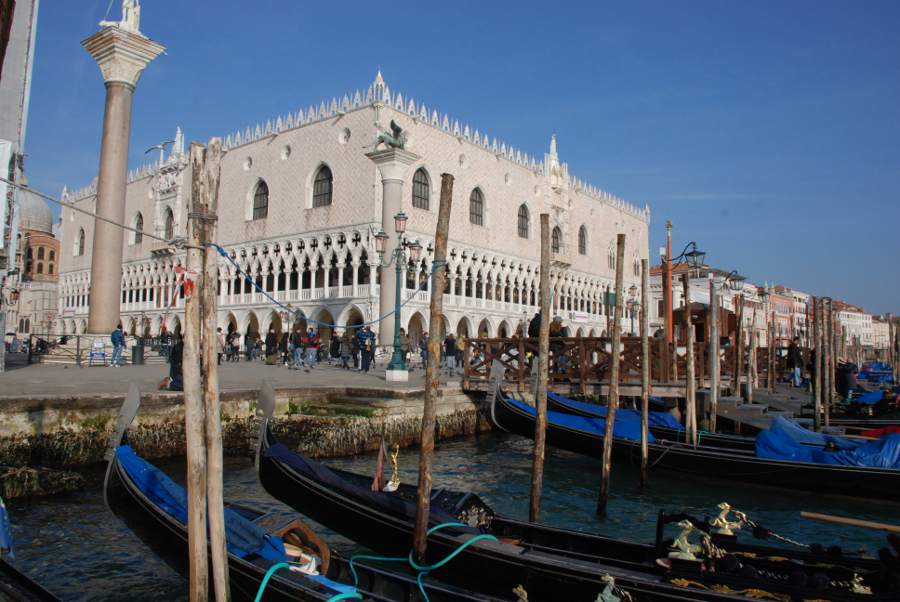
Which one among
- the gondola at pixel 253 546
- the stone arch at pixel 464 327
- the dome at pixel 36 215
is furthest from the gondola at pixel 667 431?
the dome at pixel 36 215

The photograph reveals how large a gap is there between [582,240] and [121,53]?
2351cm

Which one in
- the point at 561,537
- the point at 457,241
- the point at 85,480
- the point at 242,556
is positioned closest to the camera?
the point at 242,556

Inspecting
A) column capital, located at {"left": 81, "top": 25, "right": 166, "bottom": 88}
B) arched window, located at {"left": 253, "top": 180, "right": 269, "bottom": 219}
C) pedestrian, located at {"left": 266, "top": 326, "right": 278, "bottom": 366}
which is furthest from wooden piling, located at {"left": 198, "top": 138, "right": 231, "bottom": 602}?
arched window, located at {"left": 253, "top": 180, "right": 269, "bottom": 219}

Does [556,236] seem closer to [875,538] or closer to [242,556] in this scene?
[875,538]

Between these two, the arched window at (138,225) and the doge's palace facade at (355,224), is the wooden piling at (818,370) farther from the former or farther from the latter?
the arched window at (138,225)

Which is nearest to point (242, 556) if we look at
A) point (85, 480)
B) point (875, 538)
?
point (85, 480)

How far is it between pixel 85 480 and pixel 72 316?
→ 33311mm

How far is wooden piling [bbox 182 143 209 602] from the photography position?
2.69 m

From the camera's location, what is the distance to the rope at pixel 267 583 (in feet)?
9.02

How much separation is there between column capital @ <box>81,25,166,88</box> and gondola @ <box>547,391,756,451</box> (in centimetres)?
1073

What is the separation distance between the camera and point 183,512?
3.51m

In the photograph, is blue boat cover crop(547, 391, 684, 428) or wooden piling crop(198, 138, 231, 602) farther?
blue boat cover crop(547, 391, 684, 428)

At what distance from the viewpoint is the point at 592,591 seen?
3131 mm

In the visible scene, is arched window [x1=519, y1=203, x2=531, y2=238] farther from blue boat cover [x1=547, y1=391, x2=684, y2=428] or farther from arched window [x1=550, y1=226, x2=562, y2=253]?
blue boat cover [x1=547, y1=391, x2=684, y2=428]
